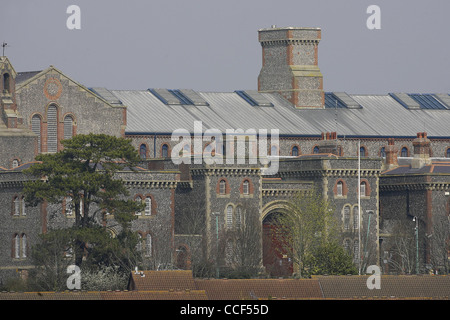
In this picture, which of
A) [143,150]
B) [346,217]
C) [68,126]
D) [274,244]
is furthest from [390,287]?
[143,150]

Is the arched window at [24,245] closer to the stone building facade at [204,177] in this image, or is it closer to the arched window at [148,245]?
the stone building facade at [204,177]

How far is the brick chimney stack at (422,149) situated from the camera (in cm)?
18938

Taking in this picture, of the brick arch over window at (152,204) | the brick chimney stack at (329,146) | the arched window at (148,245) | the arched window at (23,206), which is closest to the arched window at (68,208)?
the arched window at (23,206)

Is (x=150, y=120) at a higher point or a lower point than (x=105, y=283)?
higher

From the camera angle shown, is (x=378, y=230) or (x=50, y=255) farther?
(x=378, y=230)

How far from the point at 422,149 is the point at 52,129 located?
34.5 meters

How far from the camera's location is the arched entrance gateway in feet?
580

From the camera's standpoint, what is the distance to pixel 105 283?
15312 centimetres

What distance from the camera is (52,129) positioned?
180000mm

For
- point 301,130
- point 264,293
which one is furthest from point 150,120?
point 264,293

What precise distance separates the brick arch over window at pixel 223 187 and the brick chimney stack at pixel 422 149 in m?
22.0

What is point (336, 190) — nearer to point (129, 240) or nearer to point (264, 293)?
point (129, 240)

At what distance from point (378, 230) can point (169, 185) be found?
66.1 ft

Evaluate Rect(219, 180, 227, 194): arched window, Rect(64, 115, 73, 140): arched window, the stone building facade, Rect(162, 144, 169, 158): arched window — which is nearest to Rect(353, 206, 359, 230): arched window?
the stone building facade
